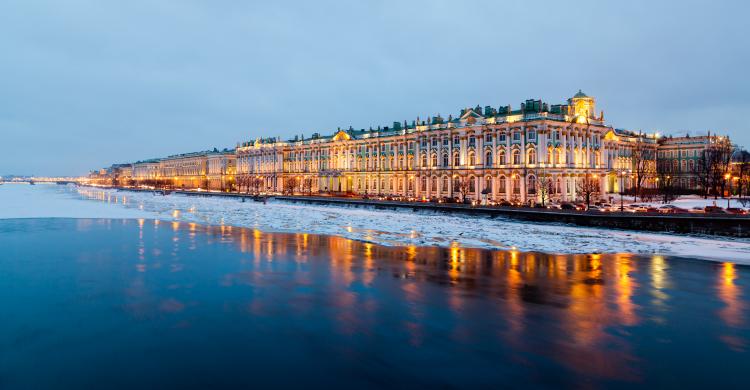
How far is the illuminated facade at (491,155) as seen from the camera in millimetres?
72000

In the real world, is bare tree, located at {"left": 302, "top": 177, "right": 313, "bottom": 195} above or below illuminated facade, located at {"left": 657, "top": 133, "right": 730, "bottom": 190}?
below

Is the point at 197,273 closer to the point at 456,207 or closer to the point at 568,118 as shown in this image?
the point at 456,207

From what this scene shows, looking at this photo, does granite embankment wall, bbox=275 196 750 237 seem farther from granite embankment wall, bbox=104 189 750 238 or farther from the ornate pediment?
the ornate pediment

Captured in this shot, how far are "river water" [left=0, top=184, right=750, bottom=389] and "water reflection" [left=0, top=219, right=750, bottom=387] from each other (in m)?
0.07

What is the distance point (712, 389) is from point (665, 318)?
6158mm

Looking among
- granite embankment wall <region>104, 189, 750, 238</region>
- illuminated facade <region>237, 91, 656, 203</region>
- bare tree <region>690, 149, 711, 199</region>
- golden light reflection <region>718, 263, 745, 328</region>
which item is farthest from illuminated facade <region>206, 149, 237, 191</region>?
golden light reflection <region>718, 263, 745, 328</region>

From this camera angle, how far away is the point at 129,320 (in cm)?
1683

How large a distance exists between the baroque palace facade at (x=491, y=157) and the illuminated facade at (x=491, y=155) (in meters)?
0.16

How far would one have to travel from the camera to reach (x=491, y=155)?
3039 inches

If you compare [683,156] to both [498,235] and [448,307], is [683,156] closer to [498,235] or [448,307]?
[498,235]

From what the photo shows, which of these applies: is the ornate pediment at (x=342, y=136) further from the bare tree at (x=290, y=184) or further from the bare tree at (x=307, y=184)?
the bare tree at (x=290, y=184)

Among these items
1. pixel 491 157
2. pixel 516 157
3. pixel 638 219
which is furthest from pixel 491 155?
pixel 638 219

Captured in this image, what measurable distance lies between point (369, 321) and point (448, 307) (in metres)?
3.55

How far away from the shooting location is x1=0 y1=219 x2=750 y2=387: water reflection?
44.1 ft
